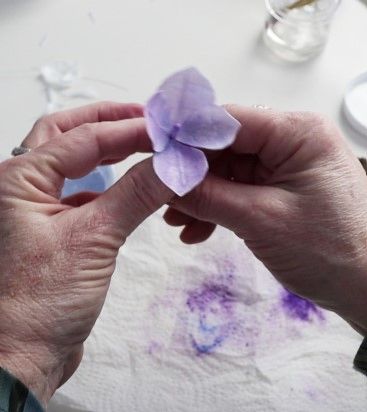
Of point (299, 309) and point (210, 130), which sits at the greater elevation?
point (210, 130)

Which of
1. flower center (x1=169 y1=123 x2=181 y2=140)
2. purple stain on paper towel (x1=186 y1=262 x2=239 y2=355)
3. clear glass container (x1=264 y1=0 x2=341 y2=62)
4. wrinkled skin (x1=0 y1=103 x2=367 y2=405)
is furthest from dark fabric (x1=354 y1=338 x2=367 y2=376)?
clear glass container (x1=264 y1=0 x2=341 y2=62)

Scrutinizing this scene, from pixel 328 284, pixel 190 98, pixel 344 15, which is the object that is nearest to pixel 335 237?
pixel 328 284

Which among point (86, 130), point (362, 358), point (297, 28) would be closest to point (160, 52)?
point (297, 28)

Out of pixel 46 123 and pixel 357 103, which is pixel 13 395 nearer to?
pixel 46 123

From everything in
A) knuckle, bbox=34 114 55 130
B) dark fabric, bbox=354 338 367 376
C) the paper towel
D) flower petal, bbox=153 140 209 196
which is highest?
flower petal, bbox=153 140 209 196

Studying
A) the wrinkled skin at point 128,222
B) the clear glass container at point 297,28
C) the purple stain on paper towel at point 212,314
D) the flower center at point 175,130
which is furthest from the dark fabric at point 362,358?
the clear glass container at point 297,28

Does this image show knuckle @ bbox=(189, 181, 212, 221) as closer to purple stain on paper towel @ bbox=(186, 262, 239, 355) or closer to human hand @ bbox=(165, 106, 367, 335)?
human hand @ bbox=(165, 106, 367, 335)

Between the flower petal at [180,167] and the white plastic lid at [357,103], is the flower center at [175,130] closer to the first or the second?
the flower petal at [180,167]
